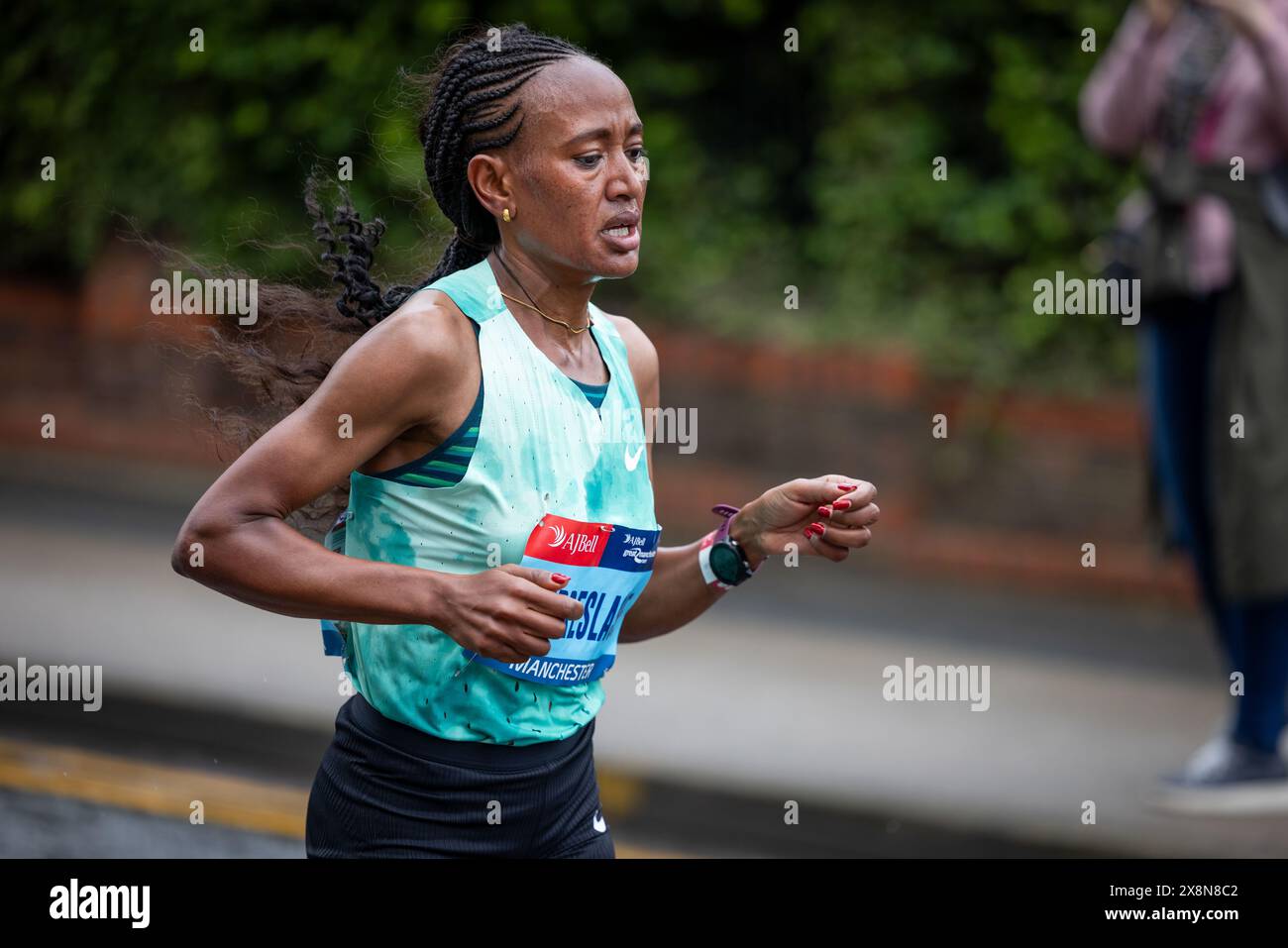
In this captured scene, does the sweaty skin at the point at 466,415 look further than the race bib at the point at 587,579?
No

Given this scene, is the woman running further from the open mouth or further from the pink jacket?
the pink jacket

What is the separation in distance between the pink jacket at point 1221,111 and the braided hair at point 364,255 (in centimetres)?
357

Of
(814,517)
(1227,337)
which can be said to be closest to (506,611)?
(814,517)

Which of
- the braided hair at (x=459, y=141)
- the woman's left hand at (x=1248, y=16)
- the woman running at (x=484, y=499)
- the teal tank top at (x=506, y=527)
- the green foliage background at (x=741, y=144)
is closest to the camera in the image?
the woman running at (x=484, y=499)

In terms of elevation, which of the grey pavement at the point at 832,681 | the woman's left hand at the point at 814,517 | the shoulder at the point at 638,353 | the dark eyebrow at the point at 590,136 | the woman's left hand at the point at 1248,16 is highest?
the woman's left hand at the point at 1248,16

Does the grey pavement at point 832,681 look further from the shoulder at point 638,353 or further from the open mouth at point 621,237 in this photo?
the open mouth at point 621,237

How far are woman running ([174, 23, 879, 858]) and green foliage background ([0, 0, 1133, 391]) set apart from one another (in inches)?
247

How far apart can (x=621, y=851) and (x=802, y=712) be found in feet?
4.81

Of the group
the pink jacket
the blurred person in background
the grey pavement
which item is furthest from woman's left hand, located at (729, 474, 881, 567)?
the pink jacket

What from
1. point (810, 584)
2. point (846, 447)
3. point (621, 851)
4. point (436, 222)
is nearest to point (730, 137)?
point (846, 447)

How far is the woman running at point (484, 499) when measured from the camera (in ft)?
8.70

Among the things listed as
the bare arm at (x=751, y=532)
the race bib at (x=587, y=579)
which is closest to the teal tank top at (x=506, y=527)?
the race bib at (x=587, y=579)

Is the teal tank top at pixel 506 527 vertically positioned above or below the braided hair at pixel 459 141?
below
